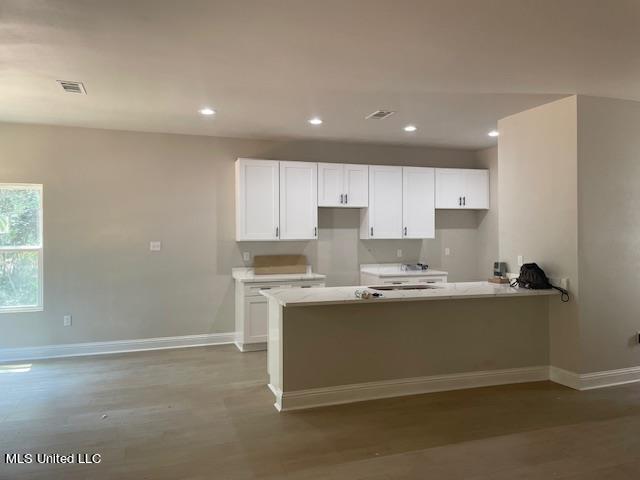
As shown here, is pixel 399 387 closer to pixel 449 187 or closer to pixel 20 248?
pixel 449 187

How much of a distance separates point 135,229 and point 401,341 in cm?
348

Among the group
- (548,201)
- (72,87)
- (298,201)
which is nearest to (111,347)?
(298,201)

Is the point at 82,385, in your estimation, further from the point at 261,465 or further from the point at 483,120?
the point at 483,120

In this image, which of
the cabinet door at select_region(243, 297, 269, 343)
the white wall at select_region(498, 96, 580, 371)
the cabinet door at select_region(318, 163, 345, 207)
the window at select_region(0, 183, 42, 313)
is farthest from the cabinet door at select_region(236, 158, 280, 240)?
the white wall at select_region(498, 96, 580, 371)

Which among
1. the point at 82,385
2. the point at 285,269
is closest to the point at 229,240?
the point at 285,269

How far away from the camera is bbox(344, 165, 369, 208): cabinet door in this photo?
19.2 feet

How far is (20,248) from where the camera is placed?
16.7 feet

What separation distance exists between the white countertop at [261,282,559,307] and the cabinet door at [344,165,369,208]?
1929mm

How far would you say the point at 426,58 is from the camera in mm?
3117

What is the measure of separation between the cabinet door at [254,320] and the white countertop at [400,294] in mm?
1382

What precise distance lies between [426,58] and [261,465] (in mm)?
2884

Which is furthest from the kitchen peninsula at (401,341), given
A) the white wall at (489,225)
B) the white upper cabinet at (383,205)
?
the white wall at (489,225)

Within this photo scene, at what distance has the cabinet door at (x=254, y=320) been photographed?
5234mm

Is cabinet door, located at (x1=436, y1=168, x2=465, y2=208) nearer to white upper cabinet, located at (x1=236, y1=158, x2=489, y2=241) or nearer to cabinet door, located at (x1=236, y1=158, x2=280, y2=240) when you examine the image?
white upper cabinet, located at (x1=236, y1=158, x2=489, y2=241)
